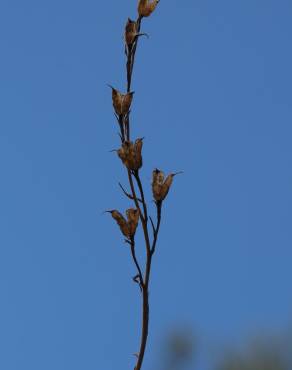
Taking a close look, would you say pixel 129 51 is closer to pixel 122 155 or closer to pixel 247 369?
pixel 122 155

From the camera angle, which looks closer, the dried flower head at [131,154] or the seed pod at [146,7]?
the dried flower head at [131,154]

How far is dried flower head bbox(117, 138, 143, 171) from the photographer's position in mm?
1586

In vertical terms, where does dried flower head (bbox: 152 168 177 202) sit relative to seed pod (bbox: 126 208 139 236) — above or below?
above

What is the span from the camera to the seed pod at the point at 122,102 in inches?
65.1

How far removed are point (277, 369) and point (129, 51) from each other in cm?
220

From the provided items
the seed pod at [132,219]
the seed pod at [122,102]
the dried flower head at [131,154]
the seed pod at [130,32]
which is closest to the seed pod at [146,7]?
the seed pod at [130,32]

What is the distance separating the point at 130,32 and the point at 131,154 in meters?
0.28

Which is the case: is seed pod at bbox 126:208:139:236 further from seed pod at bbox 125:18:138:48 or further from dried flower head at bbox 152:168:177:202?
seed pod at bbox 125:18:138:48

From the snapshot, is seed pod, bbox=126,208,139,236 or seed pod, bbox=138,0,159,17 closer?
seed pod, bbox=126,208,139,236

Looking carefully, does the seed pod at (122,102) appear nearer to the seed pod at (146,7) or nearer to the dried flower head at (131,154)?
the dried flower head at (131,154)

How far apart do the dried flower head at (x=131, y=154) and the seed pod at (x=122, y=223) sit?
80 mm

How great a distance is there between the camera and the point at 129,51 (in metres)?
1.74

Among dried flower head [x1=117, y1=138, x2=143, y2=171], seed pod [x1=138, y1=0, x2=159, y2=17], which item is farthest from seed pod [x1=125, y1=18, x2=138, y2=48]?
dried flower head [x1=117, y1=138, x2=143, y2=171]

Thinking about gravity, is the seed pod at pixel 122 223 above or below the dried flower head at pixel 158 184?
below
